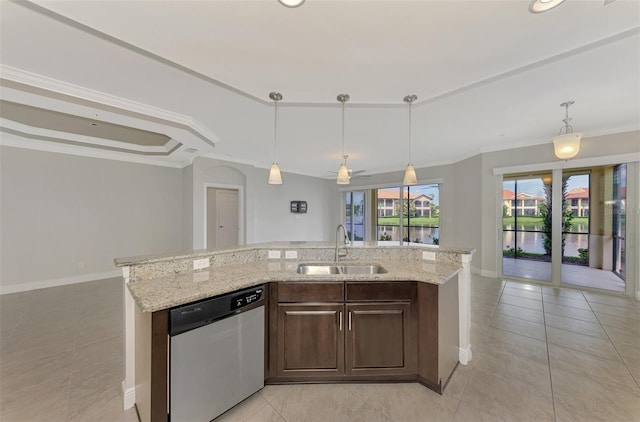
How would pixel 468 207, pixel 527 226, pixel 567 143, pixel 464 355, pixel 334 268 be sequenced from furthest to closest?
1. pixel 468 207
2. pixel 527 226
3. pixel 567 143
4. pixel 334 268
5. pixel 464 355

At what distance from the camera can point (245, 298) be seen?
1699 millimetres

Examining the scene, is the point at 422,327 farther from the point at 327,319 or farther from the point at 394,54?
the point at 394,54

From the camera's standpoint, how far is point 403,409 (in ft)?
5.57

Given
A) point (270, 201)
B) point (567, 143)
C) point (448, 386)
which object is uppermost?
point (567, 143)

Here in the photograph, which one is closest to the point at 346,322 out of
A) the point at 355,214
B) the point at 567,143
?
the point at 567,143

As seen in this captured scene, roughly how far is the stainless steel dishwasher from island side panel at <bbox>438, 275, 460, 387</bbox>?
136 cm

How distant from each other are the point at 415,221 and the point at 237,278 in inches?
238

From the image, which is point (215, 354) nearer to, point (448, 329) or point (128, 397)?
point (128, 397)

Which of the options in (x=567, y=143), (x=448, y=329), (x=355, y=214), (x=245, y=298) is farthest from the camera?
A: (x=355, y=214)

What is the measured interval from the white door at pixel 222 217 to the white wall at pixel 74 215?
1.00 metres

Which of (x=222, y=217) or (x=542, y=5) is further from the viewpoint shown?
(x=222, y=217)

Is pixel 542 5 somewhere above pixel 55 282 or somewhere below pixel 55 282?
above

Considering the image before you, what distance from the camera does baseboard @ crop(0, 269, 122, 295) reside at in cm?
411

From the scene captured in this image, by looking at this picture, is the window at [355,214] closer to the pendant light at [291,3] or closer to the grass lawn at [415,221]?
the grass lawn at [415,221]
